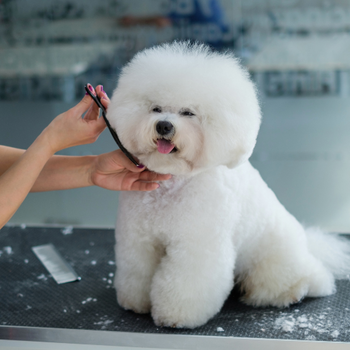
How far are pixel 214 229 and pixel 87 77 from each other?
183 centimetres

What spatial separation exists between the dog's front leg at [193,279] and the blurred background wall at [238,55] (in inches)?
61.8

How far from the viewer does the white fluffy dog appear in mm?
849

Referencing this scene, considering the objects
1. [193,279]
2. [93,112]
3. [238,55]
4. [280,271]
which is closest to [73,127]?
[93,112]

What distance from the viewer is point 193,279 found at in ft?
3.18

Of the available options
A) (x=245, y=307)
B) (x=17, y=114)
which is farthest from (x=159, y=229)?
(x=17, y=114)

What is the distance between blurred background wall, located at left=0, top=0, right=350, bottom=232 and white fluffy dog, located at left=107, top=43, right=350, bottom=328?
1.38 meters

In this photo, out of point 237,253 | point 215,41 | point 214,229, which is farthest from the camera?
point 215,41

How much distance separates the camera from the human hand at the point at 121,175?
0.99m

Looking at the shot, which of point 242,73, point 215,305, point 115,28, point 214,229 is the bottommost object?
point 215,305

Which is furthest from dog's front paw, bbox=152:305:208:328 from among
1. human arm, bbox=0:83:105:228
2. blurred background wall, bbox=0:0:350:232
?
blurred background wall, bbox=0:0:350:232

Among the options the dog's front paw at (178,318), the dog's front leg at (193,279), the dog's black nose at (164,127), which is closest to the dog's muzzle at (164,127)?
the dog's black nose at (164,127)

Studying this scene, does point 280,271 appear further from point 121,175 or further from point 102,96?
point 102,96

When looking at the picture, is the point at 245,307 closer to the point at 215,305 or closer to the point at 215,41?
the point at 215,305

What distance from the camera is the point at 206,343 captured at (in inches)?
36.9
